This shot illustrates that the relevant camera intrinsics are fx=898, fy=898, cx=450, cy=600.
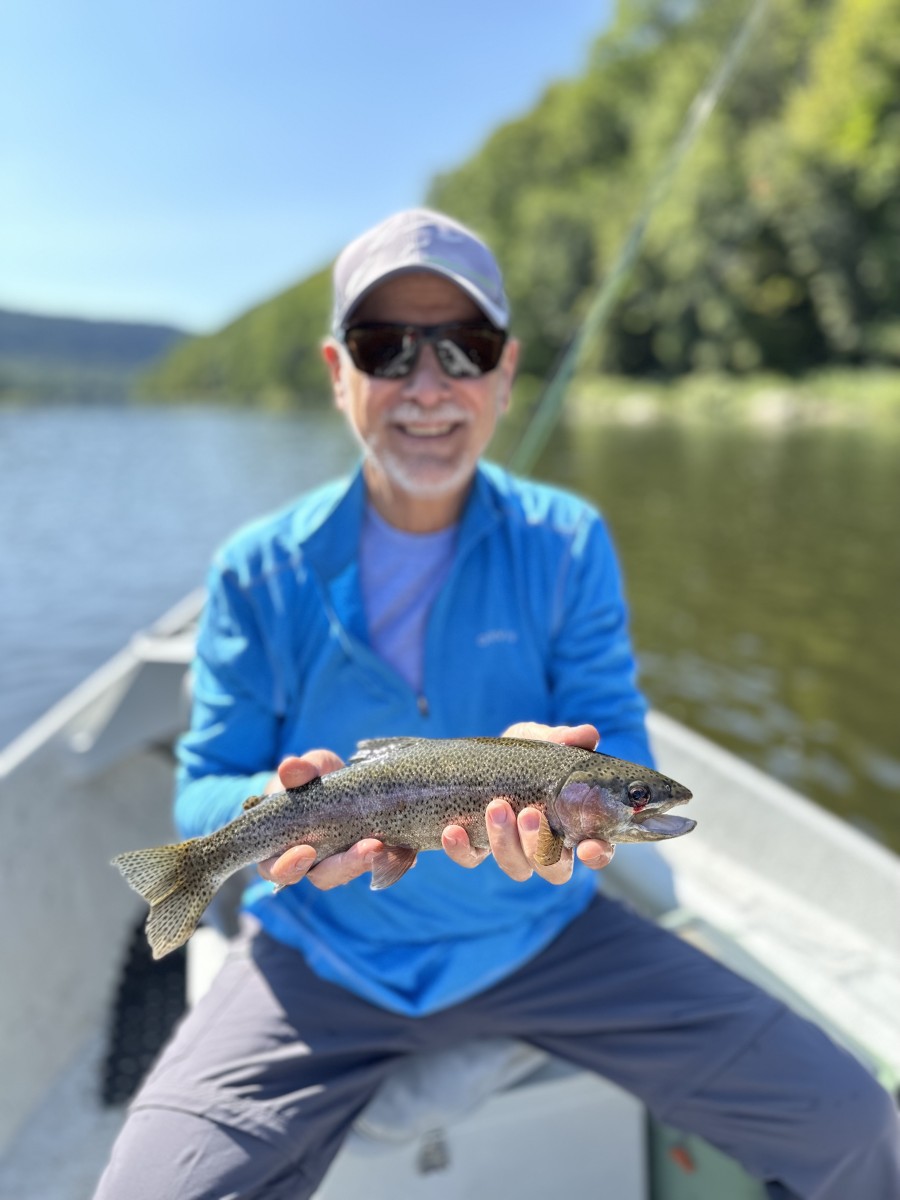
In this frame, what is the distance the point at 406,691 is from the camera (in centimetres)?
268

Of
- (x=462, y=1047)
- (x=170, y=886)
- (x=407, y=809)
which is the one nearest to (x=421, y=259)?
(x=407, y=809)

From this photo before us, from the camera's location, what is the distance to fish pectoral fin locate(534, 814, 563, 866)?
1944 millimetres

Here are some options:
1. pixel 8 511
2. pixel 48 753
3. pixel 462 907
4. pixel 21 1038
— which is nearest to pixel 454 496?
pixel 462 907

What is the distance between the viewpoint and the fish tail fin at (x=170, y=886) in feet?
7.00

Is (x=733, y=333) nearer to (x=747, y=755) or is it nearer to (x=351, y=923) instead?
(x=747, y=755)

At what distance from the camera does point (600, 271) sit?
63094 millimetres

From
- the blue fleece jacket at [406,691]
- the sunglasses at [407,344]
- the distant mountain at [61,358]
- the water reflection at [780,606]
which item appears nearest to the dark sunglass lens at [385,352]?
the sunglasses at [407,344]

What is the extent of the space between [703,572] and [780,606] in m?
2.44

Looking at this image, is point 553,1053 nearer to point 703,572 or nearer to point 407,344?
point 407,344

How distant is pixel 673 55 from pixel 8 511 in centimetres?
7456

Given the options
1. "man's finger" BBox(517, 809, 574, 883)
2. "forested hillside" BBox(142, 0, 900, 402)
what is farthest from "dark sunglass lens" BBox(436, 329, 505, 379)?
"forested hillside" BBox(142, 0, 900, 402)

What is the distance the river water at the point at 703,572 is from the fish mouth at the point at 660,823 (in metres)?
6.48

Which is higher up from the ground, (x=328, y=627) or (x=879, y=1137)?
(x=328, y=627)

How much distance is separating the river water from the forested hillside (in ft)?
45.1
